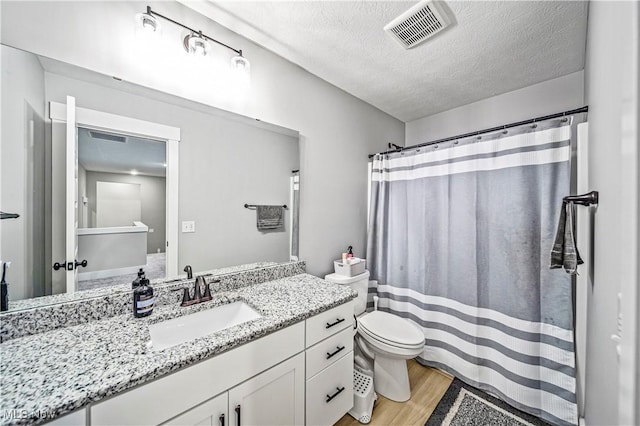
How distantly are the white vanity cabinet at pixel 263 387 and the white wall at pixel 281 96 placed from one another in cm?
71

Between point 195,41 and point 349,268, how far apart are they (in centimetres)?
178

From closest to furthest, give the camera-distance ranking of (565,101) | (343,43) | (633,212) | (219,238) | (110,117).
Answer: (633,212), (110,117), (219,238), (343,43), (565,101)

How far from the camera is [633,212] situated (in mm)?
289

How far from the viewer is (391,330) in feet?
5.57

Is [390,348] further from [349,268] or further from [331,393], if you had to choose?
[349,268]

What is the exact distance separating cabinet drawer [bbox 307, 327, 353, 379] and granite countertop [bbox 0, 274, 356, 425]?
0.68 feet

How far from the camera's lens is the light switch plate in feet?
4.33

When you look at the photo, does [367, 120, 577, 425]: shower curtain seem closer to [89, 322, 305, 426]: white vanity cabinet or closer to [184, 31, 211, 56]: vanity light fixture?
[89, 322, 305, 426]: white vanity cabinet

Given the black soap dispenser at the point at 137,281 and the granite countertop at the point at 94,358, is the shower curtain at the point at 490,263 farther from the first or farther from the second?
the black soap dispenser at the point at 137,281

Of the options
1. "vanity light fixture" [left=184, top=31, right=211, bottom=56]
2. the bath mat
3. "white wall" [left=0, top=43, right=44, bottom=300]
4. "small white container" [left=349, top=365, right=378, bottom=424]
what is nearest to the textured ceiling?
"vanity light fixture" [left=184, top=31, right=211, bottom=56]

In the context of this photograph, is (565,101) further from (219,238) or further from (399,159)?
(219,238)

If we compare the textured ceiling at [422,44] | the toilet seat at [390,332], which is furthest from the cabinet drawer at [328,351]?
the textured ceiling at [422,44]

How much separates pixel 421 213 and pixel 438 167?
0.40 m

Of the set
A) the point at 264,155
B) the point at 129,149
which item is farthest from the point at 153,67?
the point at 264,155
